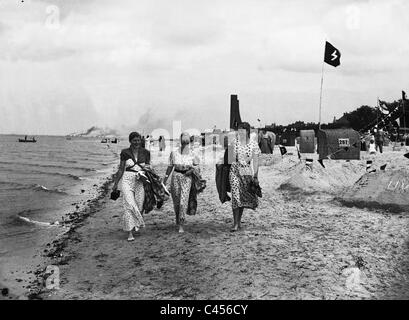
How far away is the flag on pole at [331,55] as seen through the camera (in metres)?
15.9

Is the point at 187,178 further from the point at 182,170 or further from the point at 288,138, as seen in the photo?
the point at 288,138

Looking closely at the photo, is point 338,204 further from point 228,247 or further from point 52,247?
point 52,247

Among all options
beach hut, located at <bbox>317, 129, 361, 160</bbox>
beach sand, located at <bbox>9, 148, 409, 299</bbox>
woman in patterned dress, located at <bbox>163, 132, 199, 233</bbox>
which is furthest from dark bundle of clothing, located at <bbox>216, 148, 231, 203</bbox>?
beach hut, located at <bbox>317, 129, 361, 160</bbox>

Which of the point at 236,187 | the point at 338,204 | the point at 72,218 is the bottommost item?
the point at 72,218

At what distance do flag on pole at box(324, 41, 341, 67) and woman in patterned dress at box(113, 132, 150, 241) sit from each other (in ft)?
38.4

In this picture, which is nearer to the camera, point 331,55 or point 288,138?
point 331,55

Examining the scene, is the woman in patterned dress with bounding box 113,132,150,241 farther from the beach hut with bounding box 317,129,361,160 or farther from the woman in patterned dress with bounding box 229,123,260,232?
the beach hut with bounding box 317,129,361,160

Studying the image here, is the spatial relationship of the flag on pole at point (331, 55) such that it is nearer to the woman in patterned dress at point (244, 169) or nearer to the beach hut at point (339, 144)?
the beach hut at point (339, 144)

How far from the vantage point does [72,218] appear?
35.9 ft

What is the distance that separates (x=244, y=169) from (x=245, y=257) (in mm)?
1767

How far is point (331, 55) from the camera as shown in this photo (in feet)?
52.4

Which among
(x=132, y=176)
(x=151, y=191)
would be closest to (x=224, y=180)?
(x=151, y=191)
